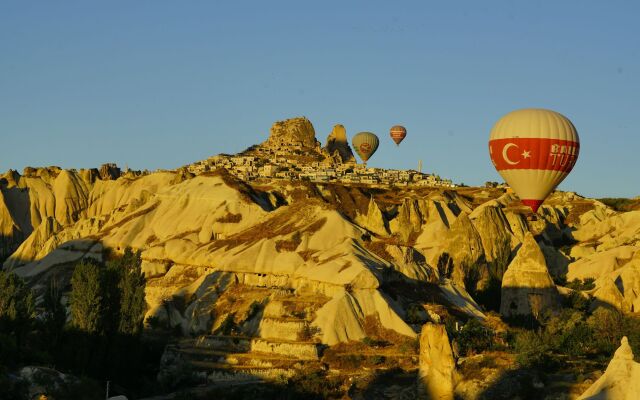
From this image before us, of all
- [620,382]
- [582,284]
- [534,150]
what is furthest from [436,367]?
[582,284]

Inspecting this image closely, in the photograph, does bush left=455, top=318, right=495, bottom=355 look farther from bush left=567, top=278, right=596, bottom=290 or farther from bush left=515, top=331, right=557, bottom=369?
bush left=567, top=278, right=596, bottom=290

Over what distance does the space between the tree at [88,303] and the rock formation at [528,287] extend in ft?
104

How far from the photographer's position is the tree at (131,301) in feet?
251

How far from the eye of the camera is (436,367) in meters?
55.2

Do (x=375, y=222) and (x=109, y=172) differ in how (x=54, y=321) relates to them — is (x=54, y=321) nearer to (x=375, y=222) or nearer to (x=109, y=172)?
Result: (x=375, y=222)

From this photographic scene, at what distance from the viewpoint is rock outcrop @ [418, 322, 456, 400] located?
55.0 meters

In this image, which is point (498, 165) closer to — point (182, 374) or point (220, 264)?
point (220, 264)

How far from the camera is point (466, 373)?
60688 millimetres

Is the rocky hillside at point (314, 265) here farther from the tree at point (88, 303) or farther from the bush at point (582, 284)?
the tree at point (88, 303)

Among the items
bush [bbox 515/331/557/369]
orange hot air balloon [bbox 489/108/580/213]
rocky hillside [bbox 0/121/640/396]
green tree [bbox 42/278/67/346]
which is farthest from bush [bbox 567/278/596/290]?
green tree [bbox 42/278/67/346]

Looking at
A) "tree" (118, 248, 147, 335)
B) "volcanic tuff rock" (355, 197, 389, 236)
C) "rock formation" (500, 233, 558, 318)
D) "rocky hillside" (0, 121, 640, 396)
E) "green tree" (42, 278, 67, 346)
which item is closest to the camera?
"green tree" (42, 278, 67, 346)

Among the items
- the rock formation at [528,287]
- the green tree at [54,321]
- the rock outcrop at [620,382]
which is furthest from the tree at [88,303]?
the rock outcrop at [620,382]

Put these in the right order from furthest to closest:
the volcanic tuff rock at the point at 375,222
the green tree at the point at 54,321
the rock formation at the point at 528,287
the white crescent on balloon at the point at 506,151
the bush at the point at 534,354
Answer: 1. the volcanic tuff rock at the point at 375,222
2. the white crescent on balloon at the point at 506,151
3. the rock formation at the point at 528,287
4. the green tree at the point at 54,321
5. the bush at the point at 534,354

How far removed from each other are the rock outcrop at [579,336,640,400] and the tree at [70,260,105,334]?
3524 centimetres
